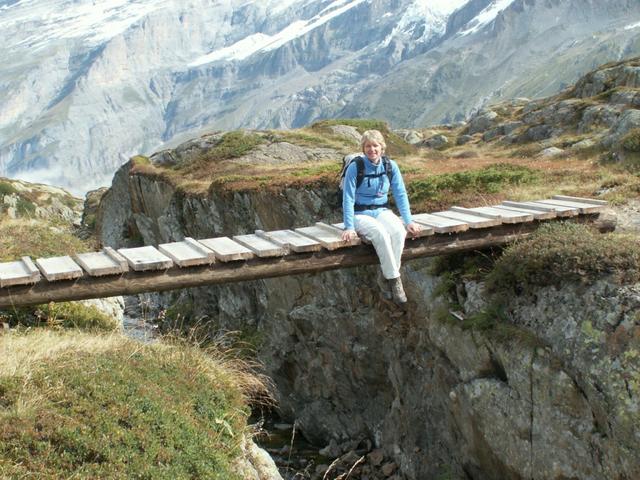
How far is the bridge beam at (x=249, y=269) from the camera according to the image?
10.7 meters

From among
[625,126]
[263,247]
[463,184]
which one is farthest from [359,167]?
[625,126]

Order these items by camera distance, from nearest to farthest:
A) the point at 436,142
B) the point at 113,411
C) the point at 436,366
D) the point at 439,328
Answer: the point at 113,411, the point at 439,328, the point at 436,366, the point at 436,142

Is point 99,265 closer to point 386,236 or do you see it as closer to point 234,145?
point 386,236

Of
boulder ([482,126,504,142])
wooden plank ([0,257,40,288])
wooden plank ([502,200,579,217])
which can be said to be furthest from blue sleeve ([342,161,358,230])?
boulder ([482,126,504,142])

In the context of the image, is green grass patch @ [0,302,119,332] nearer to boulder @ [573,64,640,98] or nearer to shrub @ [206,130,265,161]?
shrub @ [206,130,265,161]

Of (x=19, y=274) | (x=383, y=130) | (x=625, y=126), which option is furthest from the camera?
(x=383, y=130)

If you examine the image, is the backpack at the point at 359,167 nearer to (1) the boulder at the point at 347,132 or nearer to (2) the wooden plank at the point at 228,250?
(2) the wooden plank at the point at 228,250

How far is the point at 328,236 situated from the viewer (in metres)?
12.7

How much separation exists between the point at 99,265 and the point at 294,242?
3.81 meters

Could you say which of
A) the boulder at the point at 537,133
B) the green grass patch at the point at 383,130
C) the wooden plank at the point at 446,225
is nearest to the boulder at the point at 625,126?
the green grass patch at the point at 383,130

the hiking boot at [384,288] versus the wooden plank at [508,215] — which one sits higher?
the wooden plank at [508,215]

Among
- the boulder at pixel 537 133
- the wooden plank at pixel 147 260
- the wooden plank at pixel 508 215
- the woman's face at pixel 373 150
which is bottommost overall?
the boulder at pixel 537 133

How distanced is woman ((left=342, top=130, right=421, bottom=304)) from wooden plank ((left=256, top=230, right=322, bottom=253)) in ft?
2.24

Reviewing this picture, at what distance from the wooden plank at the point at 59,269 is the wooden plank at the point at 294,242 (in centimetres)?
394
